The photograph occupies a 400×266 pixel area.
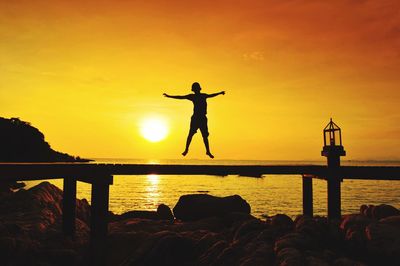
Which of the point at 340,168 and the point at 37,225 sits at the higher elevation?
the point at 340,168

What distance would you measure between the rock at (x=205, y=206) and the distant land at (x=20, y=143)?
55.2m

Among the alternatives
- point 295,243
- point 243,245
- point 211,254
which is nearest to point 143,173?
point 211,254

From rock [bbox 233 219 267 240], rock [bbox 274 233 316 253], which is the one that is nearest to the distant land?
rock [bbox 233 219 267 240]

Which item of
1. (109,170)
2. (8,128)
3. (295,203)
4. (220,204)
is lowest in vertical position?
(295,203)

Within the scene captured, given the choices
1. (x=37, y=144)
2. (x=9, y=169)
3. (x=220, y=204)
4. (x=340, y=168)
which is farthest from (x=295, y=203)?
(x=37, y=144)

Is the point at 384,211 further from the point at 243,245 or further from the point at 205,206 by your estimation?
the point at 205,206

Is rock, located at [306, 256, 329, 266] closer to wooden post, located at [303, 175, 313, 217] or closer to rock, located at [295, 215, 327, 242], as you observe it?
rock, located at [295, 215, 327, 242]

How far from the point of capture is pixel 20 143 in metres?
73.9

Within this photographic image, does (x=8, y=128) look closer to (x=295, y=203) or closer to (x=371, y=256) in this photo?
(x=295, y=203)

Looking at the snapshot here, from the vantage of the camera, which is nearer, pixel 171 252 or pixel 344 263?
pixel 344 263

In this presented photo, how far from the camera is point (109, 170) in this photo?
11578 mm

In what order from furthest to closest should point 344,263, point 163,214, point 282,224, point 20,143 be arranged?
point 20,143
point 163,214
point 282,224
point 344,263

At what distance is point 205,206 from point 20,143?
64.7 meters

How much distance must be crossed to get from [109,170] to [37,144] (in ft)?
255
